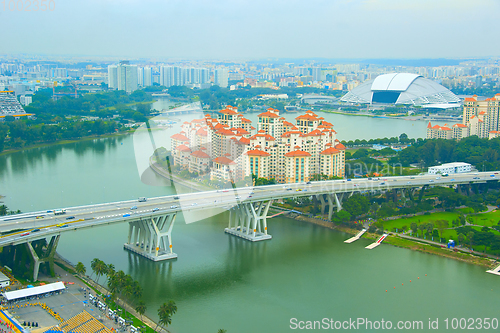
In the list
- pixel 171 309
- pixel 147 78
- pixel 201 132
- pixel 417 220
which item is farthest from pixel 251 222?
pixel 147 78

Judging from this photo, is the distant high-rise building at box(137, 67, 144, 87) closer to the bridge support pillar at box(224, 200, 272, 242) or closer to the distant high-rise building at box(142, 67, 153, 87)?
the distant high-rise building at box(142, 67, 153, 87)

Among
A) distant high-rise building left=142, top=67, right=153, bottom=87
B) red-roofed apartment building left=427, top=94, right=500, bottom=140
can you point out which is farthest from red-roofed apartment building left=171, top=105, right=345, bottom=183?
distant high-rise building left=142, top=67, right=153, bottom=87

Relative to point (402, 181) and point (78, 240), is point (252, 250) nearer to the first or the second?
point (78, 240)

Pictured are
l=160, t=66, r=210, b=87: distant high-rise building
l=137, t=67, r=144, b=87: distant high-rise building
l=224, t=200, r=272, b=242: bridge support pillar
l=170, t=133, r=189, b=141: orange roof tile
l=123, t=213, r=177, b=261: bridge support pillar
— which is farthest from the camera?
l=160, t=66, r=210, b=87: distant high-rise building

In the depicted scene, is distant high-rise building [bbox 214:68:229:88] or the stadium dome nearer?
the stadium dome

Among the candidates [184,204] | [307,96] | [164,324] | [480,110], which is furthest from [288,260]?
[307,96]

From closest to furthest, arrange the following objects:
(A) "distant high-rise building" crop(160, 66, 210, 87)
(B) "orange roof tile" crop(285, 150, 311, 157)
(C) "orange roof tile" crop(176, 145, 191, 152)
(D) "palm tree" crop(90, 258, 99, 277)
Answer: (D) "palm tree" crop(90, 258, 99, 277) → (B) "orange roof tile" crop(285, 150, 311, 157) → (C) "orange roof tile" crop(176, 145, 191, 152) → (A) "distant high-rise building" crop(160, 66, 210, 87)

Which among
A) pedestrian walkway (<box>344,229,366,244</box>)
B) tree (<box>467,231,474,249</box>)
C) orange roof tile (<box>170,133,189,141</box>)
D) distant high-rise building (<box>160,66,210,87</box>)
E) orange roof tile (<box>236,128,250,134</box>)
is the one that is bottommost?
pedestrian walkway (<box>344,229,366,244</box>)

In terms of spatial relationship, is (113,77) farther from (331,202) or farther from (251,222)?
(251,222)
